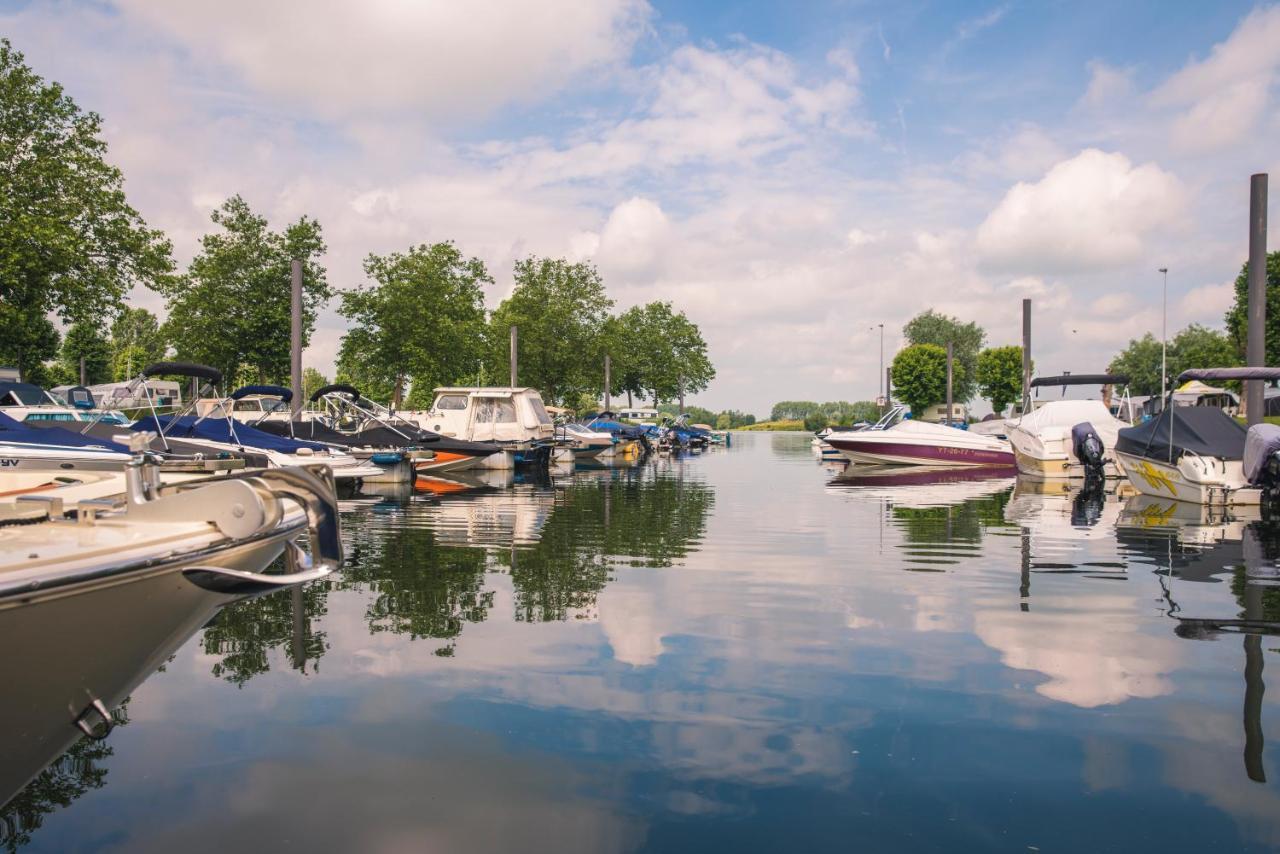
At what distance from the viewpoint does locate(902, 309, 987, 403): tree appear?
107938 millimetres

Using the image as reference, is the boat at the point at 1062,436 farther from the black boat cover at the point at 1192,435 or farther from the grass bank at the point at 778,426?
the grass bank at the point at 778,426

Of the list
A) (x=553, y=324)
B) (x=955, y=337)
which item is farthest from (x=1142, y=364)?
(x=553, y=324)

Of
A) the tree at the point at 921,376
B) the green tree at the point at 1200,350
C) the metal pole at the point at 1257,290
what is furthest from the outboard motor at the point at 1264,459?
the tree at the point at 921,376

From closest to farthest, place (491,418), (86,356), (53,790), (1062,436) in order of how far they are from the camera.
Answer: (53,790)
(1062,436)
(491,418)
(86,356)

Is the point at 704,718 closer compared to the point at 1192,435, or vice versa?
the point at 704,718

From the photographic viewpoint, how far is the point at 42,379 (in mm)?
59625

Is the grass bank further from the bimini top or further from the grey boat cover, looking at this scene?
the grey boat cover

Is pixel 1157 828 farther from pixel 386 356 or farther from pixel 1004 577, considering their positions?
pixel 386 356

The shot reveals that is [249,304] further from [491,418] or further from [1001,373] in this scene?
[1001,373]

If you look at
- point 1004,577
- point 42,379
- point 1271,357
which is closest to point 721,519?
point 1004,577

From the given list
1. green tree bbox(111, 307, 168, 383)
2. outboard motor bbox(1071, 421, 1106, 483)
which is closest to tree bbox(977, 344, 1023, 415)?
outboard motor bbox(1071, 421, 1106, 483)

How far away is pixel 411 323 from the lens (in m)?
44.8

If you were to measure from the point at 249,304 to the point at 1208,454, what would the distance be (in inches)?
1481

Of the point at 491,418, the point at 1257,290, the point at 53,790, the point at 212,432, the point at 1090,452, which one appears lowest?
the point at 53,790
